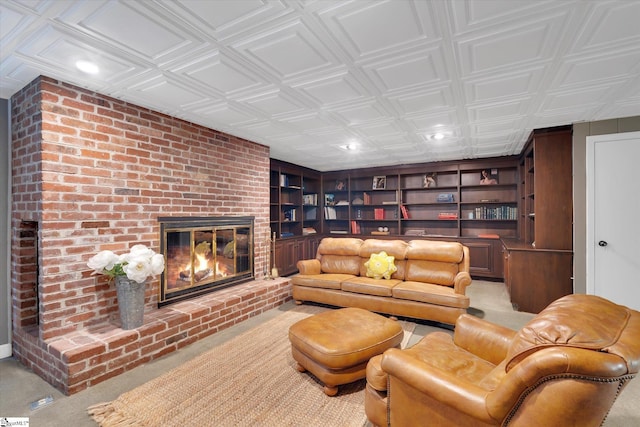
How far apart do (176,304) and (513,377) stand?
3.00m

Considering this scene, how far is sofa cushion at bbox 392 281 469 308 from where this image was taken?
3.04 metres

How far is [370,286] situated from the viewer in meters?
3.48

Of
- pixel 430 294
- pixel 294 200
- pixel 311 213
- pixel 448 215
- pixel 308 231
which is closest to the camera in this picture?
pixel 430 294

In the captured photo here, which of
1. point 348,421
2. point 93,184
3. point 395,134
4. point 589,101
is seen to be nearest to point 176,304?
point 93,184

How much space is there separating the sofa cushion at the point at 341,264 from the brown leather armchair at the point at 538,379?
8.16ft

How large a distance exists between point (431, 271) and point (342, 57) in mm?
2713

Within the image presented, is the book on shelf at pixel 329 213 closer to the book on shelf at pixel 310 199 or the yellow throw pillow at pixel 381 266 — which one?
the book on shelf at pixel 310 199

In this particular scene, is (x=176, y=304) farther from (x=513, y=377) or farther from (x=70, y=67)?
(x=513, y=377)

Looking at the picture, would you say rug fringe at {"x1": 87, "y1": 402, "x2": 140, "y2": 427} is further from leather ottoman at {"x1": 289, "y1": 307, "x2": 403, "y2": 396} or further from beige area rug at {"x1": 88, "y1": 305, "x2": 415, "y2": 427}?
leather ottoman at {"x1": 289, "y1": 307, "x2": 403, "y2": 396}

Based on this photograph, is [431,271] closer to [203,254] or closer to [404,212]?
[404,212]

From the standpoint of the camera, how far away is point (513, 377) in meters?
1.04

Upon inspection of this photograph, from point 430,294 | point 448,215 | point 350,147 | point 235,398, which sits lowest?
point 235,398

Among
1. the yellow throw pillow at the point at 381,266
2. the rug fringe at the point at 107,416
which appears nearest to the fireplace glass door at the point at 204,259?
the rug fringe at the point at 107,416

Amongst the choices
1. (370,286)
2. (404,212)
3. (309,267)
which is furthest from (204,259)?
(404,212)
